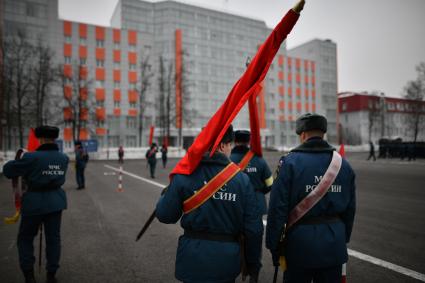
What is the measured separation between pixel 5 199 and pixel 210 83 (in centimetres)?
5540

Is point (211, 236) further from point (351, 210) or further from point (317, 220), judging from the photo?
point (351, 210)

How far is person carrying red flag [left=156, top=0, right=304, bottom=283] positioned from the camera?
2283 millimetres

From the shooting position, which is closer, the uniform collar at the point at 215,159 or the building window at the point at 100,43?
the uniform collar at the point at 215,159

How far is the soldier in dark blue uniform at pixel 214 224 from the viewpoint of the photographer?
231 cm

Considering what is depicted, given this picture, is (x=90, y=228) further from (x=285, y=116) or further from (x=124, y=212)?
(x=285, y=116)

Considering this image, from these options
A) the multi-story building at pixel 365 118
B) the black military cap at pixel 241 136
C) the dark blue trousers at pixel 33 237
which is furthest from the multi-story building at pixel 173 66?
the dark blue trousers at pixel 33 237

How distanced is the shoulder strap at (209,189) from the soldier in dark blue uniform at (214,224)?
0.03 meters

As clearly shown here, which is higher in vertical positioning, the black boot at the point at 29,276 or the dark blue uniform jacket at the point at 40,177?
the dark blue uniform jacket at the point at 40,177

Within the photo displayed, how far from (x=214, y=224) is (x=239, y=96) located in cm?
103

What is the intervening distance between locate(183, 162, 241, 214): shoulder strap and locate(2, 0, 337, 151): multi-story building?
4376 centimetres

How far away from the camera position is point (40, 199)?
13.1 feet

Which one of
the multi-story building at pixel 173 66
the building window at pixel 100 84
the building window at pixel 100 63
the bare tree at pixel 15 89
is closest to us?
the bare tree at pixel 15 89

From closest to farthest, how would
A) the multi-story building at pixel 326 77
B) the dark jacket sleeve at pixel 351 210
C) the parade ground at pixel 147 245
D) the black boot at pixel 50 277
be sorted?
the dark jacket sleeve at pixel 351 210, the black boot at pixel 50 277, the parade ground at pixel 147 245, the multi-story building at pixel 326 77

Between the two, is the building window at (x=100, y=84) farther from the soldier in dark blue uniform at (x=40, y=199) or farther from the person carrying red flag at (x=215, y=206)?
the person carrying red flag at (x=215, y=206)
